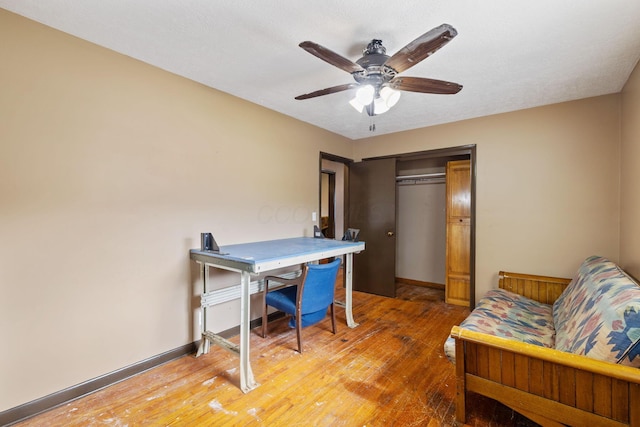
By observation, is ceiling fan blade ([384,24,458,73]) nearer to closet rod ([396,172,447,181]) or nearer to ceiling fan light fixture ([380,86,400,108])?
ceiling fan light fixture ([380,86,400,108])

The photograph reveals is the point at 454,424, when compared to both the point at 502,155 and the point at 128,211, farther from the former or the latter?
the point at 502,155

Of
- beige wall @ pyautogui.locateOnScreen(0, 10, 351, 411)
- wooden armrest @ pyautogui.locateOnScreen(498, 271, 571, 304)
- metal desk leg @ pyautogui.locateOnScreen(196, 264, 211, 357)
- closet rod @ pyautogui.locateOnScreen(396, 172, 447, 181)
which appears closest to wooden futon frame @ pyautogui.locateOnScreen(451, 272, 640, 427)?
wooden armrest @ pyautogui.locateOnScreen(498, 271, 571, 304)

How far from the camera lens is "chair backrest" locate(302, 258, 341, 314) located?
246 centimetres

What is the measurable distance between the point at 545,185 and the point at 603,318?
81.1 inches

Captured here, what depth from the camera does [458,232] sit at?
3.96 m

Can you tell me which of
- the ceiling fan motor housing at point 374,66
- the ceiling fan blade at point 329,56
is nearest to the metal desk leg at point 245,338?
the ceiling fan blade at point 329,56

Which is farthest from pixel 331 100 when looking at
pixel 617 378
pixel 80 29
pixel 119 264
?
pixel 617 378

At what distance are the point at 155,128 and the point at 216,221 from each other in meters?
0.96

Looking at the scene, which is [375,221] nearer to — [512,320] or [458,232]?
[458,232]

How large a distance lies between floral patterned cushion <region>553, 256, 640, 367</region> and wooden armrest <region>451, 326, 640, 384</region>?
0.09 m

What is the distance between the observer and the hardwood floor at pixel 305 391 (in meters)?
1.74

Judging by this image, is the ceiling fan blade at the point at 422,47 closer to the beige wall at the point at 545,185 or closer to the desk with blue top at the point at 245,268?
the desk with blue top at the point at 245,268

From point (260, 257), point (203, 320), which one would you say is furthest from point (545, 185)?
point (203, 320)

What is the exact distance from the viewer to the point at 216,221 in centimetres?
277
